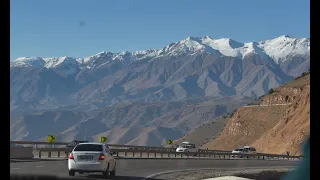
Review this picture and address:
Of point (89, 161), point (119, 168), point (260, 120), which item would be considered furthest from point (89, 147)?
point (260, 120)

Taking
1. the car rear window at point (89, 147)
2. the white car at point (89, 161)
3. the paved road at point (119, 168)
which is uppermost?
the car rear window at point (89, 147)

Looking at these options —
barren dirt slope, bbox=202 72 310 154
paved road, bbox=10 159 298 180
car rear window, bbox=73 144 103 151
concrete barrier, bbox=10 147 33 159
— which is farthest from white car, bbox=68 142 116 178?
barren dirt slope, bbox=202 72 310 154

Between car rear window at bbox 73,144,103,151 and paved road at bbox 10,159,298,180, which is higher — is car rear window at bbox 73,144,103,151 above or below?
above

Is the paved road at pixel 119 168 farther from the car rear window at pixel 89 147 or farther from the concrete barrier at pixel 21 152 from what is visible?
the concrete barrier at pixel 21 152

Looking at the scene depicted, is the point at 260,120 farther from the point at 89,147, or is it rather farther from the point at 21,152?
the point at 89,147

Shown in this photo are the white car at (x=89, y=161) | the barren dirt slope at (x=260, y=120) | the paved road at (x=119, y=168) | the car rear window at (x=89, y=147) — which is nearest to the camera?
the white car at (x=89, y=161)

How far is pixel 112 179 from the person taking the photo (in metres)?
25.5

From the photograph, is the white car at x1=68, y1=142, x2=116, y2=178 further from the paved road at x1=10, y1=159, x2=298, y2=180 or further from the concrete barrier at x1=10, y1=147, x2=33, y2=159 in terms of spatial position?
the concrete barrier at x1=10, y1=147, x2=33, y2=159

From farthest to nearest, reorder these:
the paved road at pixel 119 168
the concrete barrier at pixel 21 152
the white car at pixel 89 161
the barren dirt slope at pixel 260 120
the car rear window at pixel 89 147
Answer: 1. the barren dirt slope at pixel 260 120
2. the concrete barrier at pixel 21 152
3. the paved road at pixel 119 168
4. the car rear window at pixel 89 147
5. the white car at pixel 89 161

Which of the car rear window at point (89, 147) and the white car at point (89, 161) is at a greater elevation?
the car rear window at point (89, 147)

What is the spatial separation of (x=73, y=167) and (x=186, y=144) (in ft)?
200

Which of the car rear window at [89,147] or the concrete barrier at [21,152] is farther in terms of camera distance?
the concrete barrier at [21,152]

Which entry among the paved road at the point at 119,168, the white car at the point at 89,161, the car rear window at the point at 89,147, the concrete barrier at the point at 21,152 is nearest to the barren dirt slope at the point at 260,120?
the paved road at the point at 119,168
